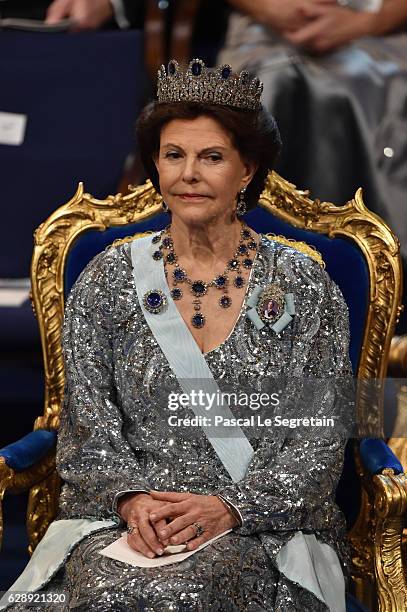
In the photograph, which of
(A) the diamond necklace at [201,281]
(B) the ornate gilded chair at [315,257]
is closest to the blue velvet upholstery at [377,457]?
(B) the ornate gilded chair at [315,257]

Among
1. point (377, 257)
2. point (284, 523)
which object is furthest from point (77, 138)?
point (284, 523)

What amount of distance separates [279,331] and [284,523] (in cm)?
45

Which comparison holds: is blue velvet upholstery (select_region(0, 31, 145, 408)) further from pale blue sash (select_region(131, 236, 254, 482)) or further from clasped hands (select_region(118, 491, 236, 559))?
clasped hands (select_region(118, 491, 236, 559))

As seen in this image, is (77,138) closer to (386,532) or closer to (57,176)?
(57,176)

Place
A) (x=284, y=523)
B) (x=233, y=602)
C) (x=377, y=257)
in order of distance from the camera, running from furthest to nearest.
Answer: (x=377, y=257) → (x=284, y=523) → (x=233, y=602)

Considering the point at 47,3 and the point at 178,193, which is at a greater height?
the point at 47,3

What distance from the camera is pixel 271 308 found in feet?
8.45

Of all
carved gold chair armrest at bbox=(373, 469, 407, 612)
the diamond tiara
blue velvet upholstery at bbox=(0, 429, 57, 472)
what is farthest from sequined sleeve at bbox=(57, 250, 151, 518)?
carved gold chair armrest at bbox=(373, 469, 407, 612)

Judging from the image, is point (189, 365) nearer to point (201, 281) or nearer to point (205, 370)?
point (205, 370)

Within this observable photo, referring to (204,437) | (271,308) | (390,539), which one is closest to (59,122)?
(271,308)

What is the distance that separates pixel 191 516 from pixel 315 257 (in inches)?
33.1

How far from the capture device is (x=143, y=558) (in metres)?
2.20

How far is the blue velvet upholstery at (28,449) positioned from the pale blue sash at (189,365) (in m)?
0.43

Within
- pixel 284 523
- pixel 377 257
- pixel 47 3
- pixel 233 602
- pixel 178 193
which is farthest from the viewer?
pixel 47 3
